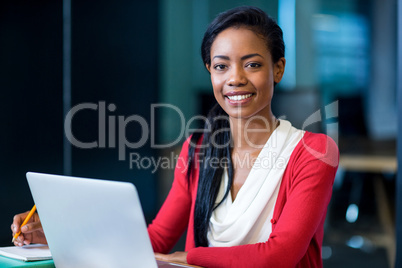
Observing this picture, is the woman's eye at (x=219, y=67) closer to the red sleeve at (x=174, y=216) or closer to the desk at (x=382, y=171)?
the red sleeve at (x=174, y=216)

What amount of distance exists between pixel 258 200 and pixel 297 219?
5.8 inches

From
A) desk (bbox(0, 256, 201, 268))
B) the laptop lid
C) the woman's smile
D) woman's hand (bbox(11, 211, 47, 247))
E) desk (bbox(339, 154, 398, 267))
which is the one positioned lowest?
desk (bbox(339, 154, 398, 267))

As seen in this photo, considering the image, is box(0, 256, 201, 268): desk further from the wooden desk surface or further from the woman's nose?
the wooden desk surface

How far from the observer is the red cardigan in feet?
3.86

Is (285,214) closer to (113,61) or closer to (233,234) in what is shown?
(233,234)

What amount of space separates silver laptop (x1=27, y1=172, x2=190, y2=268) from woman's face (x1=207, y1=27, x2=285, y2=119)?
1.68 ft

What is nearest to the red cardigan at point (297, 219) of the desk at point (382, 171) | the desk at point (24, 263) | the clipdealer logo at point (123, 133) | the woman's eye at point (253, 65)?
the desk at point (24, 263)

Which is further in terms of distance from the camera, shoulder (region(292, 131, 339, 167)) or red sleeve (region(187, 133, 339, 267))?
shoulder (region(292, 131, 339, 167))

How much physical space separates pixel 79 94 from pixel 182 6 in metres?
2.02

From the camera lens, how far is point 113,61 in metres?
3.84

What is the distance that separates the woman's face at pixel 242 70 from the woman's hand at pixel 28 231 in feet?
2.01

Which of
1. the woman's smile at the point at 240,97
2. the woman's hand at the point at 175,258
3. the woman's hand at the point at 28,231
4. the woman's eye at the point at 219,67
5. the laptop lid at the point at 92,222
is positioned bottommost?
the woman's hand at the point at 175,258

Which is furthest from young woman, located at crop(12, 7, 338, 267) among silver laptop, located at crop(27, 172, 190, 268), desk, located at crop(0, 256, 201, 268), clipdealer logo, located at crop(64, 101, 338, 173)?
clipdealer logo, located at crop(64, 101, 338, 173)

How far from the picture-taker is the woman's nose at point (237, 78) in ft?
4.41
